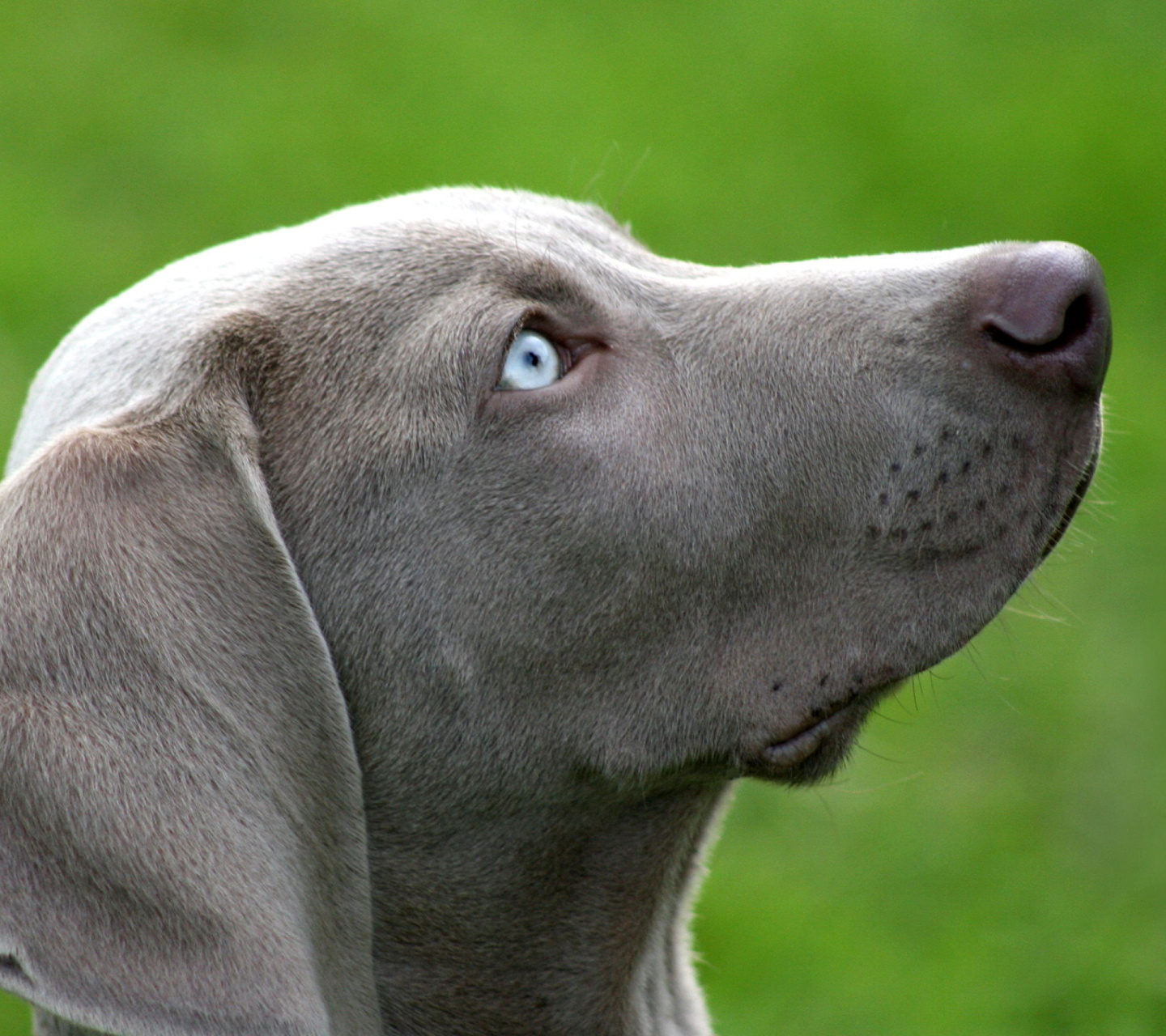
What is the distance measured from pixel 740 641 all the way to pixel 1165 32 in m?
7.29

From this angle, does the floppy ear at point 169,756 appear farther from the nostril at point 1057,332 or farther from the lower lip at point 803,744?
the nostril at point 1057,332

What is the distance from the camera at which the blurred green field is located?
15.3 ft

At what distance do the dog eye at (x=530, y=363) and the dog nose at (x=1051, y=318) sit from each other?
2.18 ft

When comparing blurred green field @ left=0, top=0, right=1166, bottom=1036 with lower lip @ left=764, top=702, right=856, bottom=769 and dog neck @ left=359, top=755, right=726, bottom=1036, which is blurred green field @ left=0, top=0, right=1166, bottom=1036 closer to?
dog neck @ left=359, top=755, right=726, bottom=1036

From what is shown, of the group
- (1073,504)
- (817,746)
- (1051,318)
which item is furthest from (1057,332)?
(817,746)

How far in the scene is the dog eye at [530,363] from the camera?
2691mm

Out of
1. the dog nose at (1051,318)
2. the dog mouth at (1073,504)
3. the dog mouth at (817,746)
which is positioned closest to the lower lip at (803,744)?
the dog mouth at (817,746)

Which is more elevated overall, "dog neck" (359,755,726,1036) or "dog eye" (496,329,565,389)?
"dog eye" (496,329,565,389)

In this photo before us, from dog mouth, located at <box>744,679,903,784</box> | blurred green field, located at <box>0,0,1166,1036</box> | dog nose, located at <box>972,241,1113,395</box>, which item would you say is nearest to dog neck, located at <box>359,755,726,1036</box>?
dog mouth, located at <box>744,679,903,784</box>

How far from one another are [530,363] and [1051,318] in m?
0.80

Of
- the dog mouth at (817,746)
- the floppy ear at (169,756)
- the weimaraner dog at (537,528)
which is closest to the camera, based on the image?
the floppy ear at (169,756)

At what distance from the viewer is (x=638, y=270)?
2.97 metres

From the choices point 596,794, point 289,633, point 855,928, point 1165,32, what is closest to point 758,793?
point 855,928

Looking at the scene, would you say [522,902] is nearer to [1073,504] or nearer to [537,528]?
[537,528]
